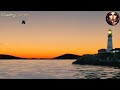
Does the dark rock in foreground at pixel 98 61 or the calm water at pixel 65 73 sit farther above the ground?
the dark rock in foreground at pixel 98 61

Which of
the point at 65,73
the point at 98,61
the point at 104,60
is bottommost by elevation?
the point at 65,73

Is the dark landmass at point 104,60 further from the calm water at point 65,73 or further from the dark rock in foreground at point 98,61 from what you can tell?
the calm water at point 65,73

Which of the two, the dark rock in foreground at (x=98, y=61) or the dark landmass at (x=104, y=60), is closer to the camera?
the dark landmass at (x=104, y=60)

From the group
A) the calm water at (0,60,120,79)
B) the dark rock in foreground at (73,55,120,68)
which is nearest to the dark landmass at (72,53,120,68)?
the dark rock in foreground at (73,55,120,68)

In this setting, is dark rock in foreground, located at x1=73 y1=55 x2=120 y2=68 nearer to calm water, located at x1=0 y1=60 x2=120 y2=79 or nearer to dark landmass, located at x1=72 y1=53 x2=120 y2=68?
dark landmass, located at x1=72 y1=53 x2=120 y2=68

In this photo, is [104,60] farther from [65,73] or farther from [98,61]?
[65,73]

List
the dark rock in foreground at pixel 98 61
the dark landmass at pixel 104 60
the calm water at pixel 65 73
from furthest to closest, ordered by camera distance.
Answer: the dark rock in foreground at pixel 98 61 < the dark landmass at pixel 104 60 < the calm water at pixel 65 73

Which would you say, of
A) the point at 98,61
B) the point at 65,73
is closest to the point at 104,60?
the point at 98,61

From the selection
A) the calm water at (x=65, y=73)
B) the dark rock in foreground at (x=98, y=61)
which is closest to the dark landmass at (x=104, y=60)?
the dark rock in foreground at (x=98, y=61)

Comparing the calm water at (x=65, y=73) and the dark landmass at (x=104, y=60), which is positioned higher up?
the dark landmass at (x=104, y=60)

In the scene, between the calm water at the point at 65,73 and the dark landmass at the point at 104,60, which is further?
the dark landmass at the point at 104,60

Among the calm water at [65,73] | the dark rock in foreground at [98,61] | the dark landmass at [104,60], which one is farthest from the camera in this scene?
the dark rock in foreground at [98,61]
